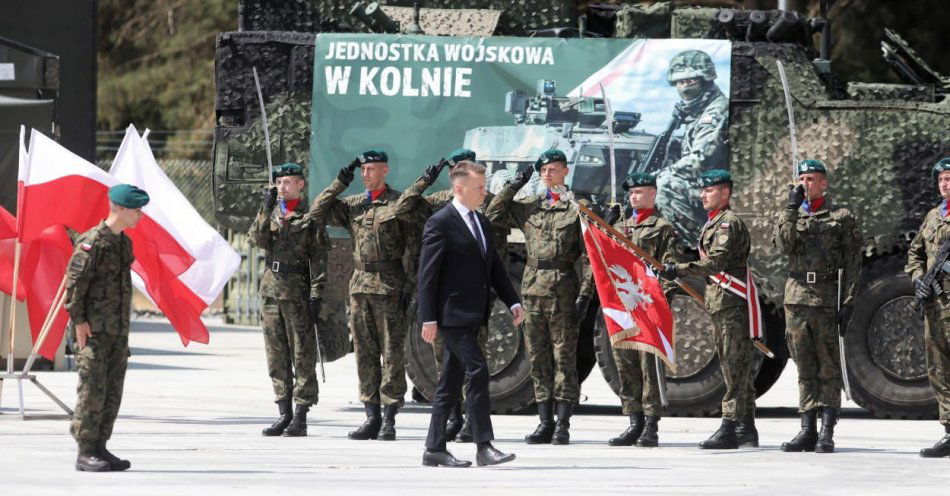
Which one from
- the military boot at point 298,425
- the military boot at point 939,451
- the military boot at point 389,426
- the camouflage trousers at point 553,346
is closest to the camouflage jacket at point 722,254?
the camouflage trousers at point 553,346

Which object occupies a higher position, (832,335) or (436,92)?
(436,92)

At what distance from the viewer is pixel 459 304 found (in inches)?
423

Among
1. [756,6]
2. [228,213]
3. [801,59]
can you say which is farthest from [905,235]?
[756,6]

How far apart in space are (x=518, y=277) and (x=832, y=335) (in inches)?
119

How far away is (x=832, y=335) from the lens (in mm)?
12180

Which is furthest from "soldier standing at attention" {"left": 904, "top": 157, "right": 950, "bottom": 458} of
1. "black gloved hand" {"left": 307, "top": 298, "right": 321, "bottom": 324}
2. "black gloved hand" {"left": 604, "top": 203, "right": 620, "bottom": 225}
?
"black gloved hand" {"left": 307, "top": 298, "right": 321, "bottom": 324}

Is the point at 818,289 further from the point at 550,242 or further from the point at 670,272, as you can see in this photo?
the point at 550,242

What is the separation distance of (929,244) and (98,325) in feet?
17.1

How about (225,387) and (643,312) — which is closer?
(643,312)

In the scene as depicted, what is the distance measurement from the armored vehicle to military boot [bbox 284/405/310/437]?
1340 mm

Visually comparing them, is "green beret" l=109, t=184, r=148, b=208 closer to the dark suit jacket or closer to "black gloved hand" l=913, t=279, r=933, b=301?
the dark suit jacket

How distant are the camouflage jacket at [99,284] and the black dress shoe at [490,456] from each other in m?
2.10

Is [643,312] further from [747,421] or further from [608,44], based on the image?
[608,44]

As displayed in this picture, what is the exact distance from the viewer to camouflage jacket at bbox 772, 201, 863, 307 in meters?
12.2
